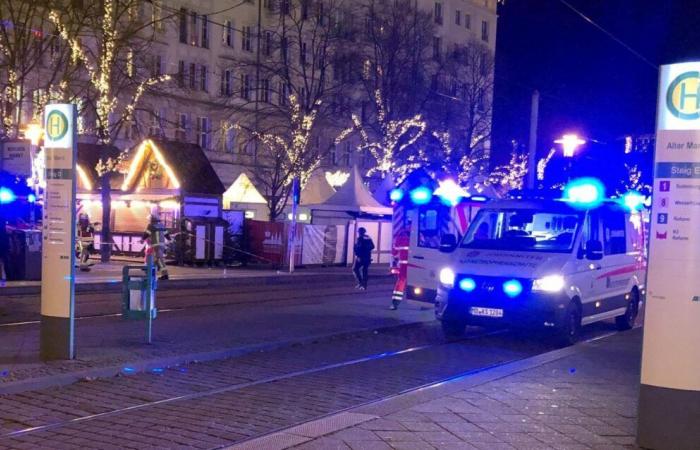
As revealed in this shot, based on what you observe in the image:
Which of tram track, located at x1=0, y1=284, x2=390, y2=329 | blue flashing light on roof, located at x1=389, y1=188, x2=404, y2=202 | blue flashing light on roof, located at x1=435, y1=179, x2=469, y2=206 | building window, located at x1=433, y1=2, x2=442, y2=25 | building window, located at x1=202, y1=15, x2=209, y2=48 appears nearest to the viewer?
tram track, located at x1=0, y1=284, x2=390, y2=329

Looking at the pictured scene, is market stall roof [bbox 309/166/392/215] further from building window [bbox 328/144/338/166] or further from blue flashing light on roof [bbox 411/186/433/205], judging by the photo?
building window [bbox 328/144/338/166]

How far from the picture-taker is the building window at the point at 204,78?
46188 mm

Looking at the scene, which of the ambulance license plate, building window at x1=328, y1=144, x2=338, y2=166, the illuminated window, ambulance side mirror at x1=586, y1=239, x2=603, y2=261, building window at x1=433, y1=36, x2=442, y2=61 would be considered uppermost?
the illuminated window

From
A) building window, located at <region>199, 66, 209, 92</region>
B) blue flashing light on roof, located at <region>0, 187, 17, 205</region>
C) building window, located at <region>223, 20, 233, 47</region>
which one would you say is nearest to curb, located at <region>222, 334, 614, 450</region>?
blue flashing light on roof, located at <region>0, 187, 17, 205</region>

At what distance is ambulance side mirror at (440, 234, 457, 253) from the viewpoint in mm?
12945

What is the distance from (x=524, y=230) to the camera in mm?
12992

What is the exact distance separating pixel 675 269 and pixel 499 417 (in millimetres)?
2311

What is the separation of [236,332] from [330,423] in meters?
5.59

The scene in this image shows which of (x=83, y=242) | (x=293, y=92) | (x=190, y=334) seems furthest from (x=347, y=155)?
(x=190, y=334)

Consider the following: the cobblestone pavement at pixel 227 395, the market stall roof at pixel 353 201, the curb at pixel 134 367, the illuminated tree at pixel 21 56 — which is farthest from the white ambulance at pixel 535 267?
the market stall roof at pixel 353 201

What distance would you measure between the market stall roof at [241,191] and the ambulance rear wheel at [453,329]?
1092 inches

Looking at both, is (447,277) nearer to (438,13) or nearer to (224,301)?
(224,301)

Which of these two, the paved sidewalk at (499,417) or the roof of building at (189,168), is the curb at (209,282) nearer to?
the roof of building at (189,168)

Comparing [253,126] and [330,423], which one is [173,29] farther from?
[330,423]
